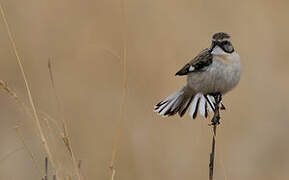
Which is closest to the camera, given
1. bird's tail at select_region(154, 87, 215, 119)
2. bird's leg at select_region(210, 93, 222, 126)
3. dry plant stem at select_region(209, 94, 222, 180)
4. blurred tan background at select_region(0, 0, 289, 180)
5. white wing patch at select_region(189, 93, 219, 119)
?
dry plant stem at select_region(209, 94, 222, 180)

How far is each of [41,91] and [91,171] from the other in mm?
1610

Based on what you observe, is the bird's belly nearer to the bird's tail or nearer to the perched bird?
the perched bird

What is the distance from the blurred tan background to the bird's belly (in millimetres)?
1627

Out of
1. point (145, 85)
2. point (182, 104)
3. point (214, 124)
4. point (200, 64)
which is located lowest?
point (145, 85)

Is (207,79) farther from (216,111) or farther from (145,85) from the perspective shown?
(145,85)

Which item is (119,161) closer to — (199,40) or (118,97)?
(118,97)

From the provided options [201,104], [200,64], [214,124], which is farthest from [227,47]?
[214,124]

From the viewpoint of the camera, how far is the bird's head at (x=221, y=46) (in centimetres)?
450

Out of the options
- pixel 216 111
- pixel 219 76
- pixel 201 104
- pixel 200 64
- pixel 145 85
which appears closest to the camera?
pixel 216 111

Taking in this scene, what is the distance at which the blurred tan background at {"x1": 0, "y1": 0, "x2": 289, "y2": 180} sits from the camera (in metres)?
6.54

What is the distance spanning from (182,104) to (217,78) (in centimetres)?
44

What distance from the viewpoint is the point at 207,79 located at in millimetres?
4348

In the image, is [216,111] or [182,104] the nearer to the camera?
[216,111]

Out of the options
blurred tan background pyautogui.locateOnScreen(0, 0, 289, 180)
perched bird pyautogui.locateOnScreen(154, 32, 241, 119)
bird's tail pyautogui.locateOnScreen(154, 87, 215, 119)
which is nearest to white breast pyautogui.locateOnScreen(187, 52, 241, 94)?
perched bird pyautogui.locateOnScreen(154, 32, 241, 119)
